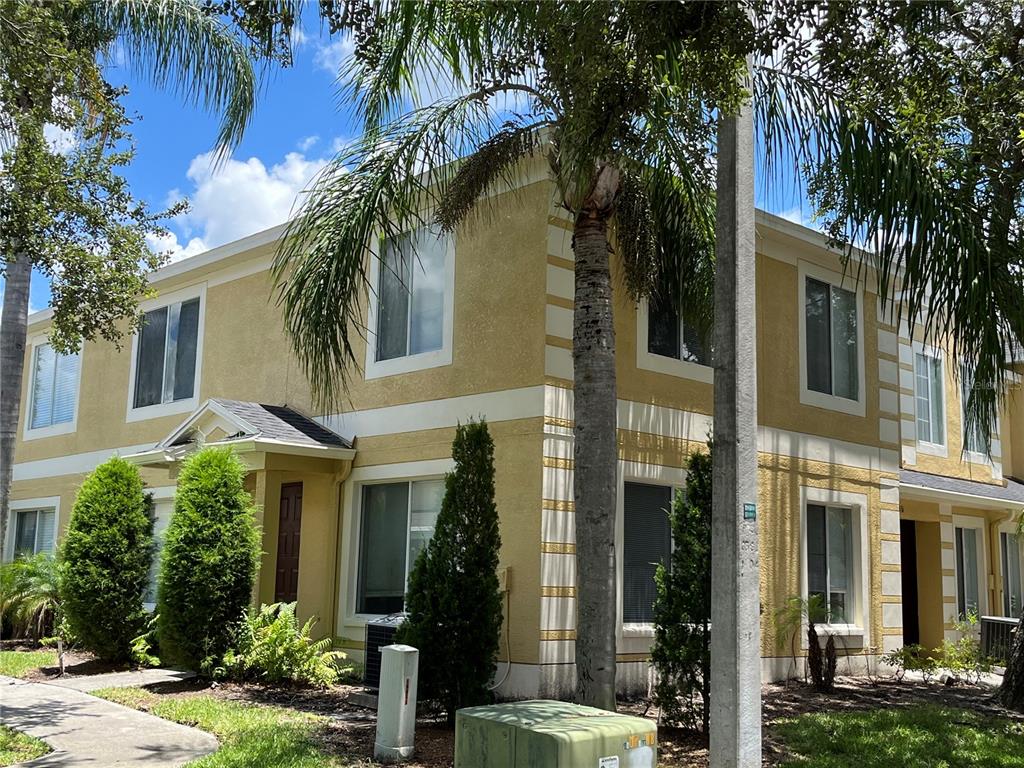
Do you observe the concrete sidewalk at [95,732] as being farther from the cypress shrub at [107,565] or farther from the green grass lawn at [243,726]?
the cypress shrub at [107,565]

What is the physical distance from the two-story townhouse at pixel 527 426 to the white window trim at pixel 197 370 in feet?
Result: 0.15

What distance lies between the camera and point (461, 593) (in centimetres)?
1039

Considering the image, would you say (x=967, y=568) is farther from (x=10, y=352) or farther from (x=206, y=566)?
(x=10, y=352)

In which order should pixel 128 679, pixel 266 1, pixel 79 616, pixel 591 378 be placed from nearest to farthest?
1. pixel 266 1
2. pixel 591 378
3. pixel 128 679
4. pixel 79 616

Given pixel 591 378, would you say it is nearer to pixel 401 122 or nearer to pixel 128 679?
pixel 401 122

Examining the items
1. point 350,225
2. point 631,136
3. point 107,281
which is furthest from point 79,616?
point 631,136

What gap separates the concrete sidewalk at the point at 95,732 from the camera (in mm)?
8469

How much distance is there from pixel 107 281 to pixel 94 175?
1.00 meters

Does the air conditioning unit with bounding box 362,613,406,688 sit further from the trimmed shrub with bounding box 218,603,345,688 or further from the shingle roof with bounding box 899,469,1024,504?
the shingle roof with bounding box 899,469,1024,504

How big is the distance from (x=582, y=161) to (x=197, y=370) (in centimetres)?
1102

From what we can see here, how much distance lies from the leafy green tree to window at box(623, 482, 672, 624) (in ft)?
6.79

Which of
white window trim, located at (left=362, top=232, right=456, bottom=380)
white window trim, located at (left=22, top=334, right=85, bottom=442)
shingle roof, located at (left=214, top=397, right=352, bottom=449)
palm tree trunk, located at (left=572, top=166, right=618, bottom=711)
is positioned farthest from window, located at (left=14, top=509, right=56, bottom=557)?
palm tree trunk, located at (left=572, top=166, right=618, bottom=711)

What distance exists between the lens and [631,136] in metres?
8.55

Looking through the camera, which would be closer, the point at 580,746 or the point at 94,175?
the point at 580,746
